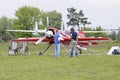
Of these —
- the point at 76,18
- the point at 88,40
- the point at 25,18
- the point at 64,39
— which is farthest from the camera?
the point at 76,18

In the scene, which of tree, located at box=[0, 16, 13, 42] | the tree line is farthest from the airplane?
tree, located at box=[0, 16, 13, 42]

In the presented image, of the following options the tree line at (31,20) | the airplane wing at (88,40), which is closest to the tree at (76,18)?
the tree line at (31,20)

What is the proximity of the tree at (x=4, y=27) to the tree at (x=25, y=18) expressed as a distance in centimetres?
1213

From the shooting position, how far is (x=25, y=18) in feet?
301

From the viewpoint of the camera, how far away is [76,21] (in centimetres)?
11525

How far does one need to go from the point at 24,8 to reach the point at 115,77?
8364 centimetres

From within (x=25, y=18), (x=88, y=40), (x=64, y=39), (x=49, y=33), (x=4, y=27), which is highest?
(x=25, y=18)

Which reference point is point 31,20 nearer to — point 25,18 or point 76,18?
point 25,18

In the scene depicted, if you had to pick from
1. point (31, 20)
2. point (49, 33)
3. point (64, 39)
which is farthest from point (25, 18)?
point (49, 33)

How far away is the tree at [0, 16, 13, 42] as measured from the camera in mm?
108750

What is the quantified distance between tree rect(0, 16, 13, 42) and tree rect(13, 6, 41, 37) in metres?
12.1

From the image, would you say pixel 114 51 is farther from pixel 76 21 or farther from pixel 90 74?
pixel 76 21

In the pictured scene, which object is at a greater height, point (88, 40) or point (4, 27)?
point (4, 27)

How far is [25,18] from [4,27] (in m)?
26.8
